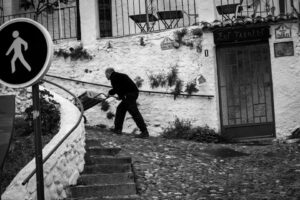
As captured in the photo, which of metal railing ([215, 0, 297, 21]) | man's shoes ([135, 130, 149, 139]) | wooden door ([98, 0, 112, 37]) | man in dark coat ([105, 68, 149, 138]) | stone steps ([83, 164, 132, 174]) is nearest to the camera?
stone steps ([83, 164, 132, 174])

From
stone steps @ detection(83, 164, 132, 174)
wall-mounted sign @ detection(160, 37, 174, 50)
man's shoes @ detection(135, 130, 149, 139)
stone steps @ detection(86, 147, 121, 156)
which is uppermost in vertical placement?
wall-mounted sign @ detection(160, 37, 174, 50)

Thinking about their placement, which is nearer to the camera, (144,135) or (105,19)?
(144,135)

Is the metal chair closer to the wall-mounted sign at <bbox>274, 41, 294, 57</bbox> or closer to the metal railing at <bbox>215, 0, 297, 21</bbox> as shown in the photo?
the metal railing at <bbox>215, 0, 297, 21</bbox>

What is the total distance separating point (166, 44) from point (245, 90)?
90.5 inches

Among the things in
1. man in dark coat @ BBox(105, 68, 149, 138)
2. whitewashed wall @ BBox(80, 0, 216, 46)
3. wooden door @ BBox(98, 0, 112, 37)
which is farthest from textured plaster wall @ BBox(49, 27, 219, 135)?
wooden door @ BBox(98, 0, 112, 37)

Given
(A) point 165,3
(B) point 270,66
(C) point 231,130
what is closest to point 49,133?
(C) point 231,130

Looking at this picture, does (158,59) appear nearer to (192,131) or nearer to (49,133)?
(192,131)

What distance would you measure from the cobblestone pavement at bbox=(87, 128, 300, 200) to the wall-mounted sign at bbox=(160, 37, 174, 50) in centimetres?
252

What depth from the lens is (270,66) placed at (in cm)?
1235

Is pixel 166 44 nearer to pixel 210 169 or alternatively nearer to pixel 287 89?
pixel 287 89

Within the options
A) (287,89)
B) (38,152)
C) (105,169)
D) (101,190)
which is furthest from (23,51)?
(287,89)

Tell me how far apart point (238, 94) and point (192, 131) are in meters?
1.55

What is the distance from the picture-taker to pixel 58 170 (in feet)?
24.2

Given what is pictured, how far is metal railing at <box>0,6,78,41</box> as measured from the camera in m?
14.7
